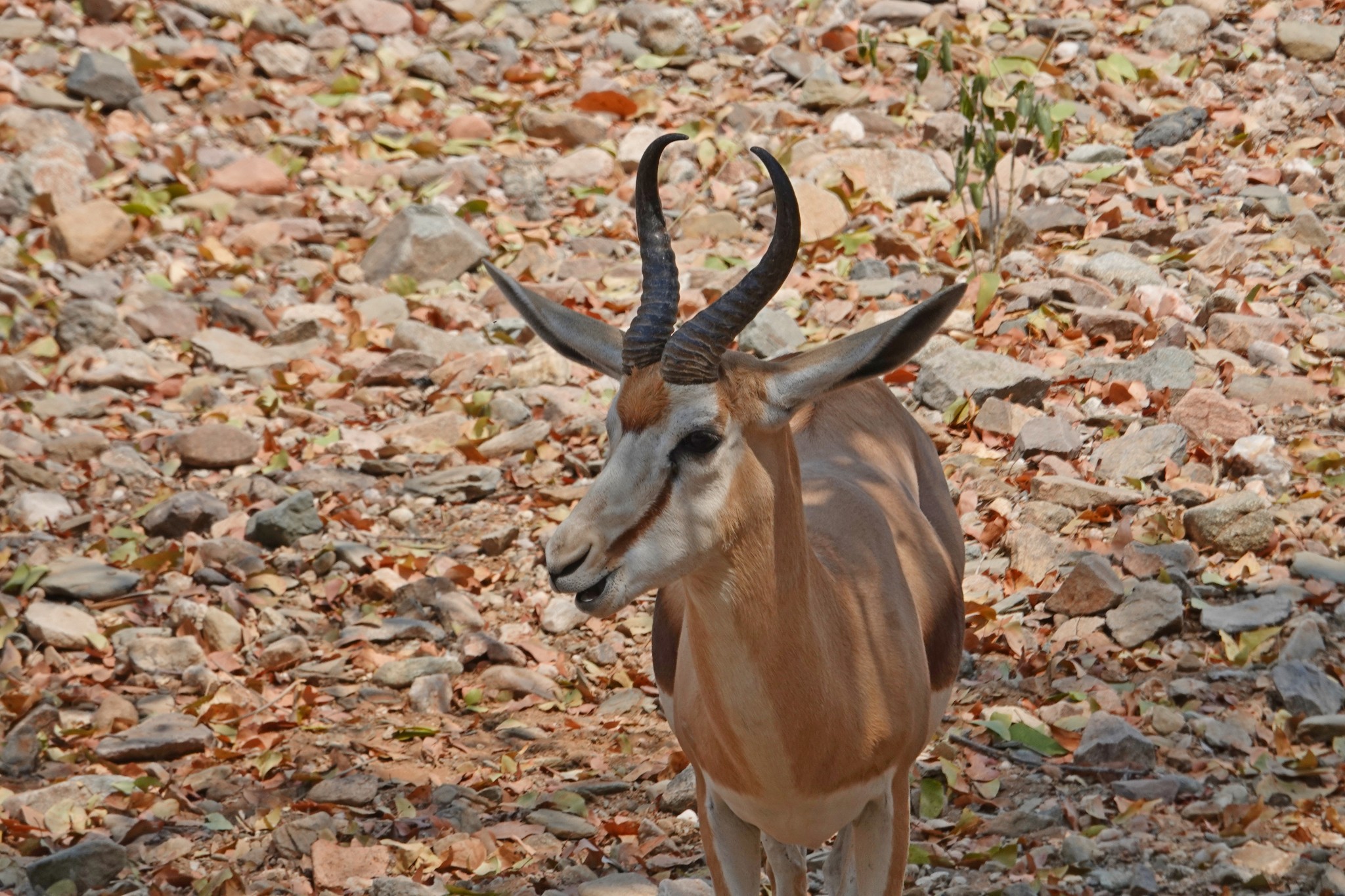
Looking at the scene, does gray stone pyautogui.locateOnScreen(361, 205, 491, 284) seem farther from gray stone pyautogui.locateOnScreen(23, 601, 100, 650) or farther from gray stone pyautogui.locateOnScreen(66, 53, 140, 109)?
gray stone pyautogui.locateOnScreen(23, 601, 100, 650)

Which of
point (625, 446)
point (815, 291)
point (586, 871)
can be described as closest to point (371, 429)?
point (815, 291)

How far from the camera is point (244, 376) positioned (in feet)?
28.7

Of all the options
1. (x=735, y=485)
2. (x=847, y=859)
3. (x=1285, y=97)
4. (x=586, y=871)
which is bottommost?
(x=586, y=871)

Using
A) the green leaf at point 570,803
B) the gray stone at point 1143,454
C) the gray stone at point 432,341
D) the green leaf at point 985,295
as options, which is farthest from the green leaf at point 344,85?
the green leaf at point 570,803

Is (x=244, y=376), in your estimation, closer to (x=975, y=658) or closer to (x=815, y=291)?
(x=815, y=291)

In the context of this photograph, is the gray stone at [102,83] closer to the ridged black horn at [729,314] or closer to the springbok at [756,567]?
the springbok at [756,567]

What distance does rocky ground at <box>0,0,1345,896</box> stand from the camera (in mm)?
5055

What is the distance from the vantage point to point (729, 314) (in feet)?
10.8

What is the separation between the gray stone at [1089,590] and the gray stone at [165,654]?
3659mm

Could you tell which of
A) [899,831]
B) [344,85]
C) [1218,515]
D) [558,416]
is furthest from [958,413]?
[344,85]

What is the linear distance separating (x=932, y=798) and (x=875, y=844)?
3.90 ft

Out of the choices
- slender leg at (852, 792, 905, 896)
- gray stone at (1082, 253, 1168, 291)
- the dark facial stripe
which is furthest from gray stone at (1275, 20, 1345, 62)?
the dark facial stripe

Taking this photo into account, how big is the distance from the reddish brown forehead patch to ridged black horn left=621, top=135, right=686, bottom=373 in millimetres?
64

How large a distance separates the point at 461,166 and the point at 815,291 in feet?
11.0
